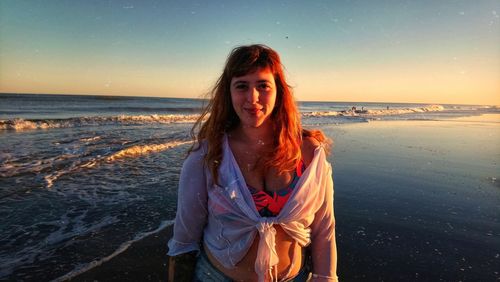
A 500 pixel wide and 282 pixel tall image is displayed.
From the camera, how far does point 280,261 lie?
81.7 inches

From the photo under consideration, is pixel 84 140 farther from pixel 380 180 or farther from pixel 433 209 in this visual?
pixel 433 209

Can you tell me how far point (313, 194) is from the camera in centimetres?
196

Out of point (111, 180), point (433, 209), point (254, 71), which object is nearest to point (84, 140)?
point (111, 180)

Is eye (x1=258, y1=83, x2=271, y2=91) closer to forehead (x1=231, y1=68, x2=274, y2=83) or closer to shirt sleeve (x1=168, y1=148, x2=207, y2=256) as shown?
forehead (x1=231, y1=68, x2=274, y2=83)

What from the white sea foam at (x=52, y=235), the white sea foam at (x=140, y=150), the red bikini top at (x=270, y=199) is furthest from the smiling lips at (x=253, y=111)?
the white sea foam at (x=140, y=150)

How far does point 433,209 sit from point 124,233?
20.1 ft

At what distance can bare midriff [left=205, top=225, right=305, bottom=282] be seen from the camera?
6.63ft

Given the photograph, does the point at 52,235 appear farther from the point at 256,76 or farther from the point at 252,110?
the point at 256,76

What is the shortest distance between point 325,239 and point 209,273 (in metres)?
0.77

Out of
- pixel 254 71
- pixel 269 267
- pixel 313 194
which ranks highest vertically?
pixel 254 71

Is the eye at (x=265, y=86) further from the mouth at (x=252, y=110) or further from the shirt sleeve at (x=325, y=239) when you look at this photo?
the shirt sleeve at (x=325, y=239)

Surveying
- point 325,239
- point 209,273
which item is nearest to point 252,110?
point 325,239

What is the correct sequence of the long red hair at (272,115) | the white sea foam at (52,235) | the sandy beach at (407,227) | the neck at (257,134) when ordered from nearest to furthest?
the long red hair at (272,115) → the neck at (257,134) → the sandy beach at (407,227) → the white sea foam at (52,235)

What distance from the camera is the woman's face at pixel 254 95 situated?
6.91 ft
